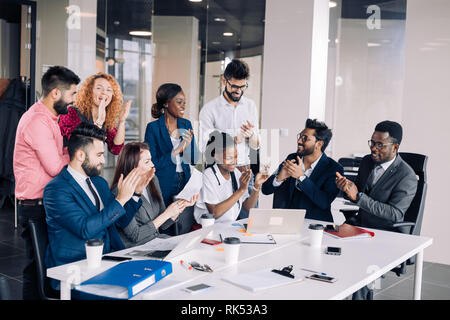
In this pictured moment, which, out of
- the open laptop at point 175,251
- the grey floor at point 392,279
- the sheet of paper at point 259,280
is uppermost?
the open laptop at point 175,251

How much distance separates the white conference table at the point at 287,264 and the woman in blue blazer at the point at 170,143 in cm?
102

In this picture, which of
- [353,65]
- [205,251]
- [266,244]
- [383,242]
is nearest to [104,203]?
[205,251]

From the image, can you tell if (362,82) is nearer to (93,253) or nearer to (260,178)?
(260,178)

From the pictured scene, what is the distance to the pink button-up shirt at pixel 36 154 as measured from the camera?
276cm

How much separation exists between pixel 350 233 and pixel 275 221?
0.45 m

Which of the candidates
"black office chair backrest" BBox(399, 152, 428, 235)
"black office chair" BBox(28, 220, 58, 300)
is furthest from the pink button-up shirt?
"black office chair backrest" BBox(399, 152, 428, 235)

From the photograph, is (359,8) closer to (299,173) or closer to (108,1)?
(108,1)

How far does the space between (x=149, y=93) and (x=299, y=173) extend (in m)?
2.18

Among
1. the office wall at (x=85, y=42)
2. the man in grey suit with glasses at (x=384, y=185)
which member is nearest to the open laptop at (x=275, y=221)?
the man in grey suit with glasses at (x=384, y=185)

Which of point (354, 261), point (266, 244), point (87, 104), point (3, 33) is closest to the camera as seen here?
point (354, 261)

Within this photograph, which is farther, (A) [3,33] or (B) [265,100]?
(A) [3,33]

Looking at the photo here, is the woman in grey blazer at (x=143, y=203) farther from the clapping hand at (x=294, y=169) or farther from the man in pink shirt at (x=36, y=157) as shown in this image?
the clapping hand at (x=294, y=169)

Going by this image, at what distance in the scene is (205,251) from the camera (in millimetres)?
2336

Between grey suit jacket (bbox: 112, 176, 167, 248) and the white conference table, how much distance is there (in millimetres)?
319
